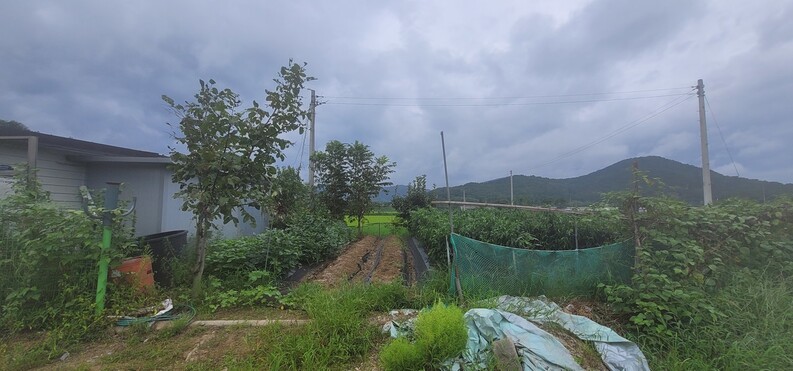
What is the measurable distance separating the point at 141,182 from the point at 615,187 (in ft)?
31.4

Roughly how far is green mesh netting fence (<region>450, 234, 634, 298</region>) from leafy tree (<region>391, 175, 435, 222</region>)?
11.3 m

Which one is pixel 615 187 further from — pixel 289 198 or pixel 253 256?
pixel 289 198

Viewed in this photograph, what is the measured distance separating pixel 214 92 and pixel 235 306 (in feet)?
9.30

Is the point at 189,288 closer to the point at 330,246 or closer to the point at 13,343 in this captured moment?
the point at 13,343

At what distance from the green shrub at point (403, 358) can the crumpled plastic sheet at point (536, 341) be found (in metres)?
0.24

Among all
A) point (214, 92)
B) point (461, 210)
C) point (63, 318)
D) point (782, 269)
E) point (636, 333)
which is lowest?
point (636, 333)

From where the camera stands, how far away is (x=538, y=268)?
174 inches

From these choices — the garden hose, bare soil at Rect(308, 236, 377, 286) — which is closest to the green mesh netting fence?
bare soil at Rect(308, 236, 377, 286)

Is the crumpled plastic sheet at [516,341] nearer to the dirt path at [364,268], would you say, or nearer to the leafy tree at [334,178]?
the dirt path at [364,268]

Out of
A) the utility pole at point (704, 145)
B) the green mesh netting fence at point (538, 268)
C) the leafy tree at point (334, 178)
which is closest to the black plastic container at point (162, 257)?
the green mesh netting fence at point (538, 268)

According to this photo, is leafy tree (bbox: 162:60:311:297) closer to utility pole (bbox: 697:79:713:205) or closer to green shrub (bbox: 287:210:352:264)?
green shrub (bbox: 287:210:352:264)

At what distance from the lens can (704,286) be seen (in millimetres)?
3871

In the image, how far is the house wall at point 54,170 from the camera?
585 centimetres

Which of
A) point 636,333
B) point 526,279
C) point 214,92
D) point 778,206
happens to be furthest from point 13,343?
point 778,206
